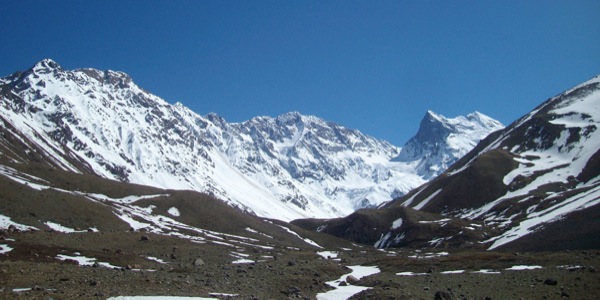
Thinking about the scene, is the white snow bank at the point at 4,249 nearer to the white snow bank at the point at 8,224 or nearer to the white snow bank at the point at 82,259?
the white snow bank at the point at 82,259

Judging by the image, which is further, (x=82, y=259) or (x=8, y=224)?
(x=8, y=224)

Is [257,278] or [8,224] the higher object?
[257,278]

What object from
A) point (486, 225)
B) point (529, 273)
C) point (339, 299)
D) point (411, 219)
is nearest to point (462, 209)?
point (411, 219)

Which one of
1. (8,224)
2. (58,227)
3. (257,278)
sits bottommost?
(8,224)

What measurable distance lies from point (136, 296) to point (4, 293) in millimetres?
7392

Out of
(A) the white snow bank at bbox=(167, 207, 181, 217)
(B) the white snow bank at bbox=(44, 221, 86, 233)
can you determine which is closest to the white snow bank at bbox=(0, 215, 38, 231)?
(B) the white snow bank at bbox=(44, 221, 86, 233)

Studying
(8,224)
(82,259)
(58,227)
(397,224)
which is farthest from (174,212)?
(82,259)

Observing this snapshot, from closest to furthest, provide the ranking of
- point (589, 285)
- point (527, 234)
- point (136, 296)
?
point (136, 296) < point (589, 285) < point (527, 234)

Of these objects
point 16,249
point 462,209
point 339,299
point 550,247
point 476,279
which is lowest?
point 16,249

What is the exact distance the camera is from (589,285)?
117 feet

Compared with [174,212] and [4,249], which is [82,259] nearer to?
[4,249]

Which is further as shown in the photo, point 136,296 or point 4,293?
point 136,296

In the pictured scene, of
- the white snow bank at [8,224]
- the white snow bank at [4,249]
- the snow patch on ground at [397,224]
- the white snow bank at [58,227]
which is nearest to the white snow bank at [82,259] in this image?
the white snow bank at [4,249]

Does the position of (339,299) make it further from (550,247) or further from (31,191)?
(31,191)
